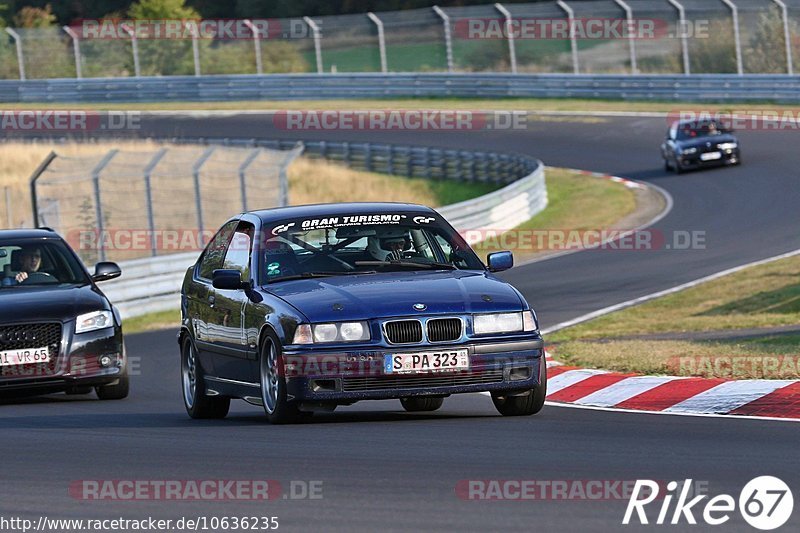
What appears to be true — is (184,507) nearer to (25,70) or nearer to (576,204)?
(576,204)

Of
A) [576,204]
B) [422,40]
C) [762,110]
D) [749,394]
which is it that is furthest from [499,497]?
[422,40]

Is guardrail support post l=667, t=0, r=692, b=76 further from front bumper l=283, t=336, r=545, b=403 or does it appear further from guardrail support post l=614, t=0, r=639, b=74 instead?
front bumper l=283, t=336, r=545, b=403

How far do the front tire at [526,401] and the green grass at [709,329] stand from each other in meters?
2.21

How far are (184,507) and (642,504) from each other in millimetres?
1956

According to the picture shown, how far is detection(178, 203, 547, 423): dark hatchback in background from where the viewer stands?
359 inches

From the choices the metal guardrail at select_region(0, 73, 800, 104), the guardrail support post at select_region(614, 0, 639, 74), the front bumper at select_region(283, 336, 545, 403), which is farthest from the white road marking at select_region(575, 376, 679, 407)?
the guardrail support post at select_region(614, 0, 639, 74)

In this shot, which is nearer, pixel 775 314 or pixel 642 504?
pixel 642 504

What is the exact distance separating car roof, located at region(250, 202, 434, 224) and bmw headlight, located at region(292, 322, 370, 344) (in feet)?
4.33

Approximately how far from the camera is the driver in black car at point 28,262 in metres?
13.6

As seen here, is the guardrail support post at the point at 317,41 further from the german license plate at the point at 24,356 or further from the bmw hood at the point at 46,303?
the german license plate at the point at 24,356

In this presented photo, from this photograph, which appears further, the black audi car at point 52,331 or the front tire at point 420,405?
the black audi car at point 52,331

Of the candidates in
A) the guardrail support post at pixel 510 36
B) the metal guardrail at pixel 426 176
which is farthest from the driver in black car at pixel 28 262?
the guardrail support post at pixel 510 36

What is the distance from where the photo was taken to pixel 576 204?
32.4m

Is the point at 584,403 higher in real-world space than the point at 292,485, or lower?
lower
